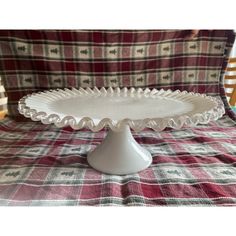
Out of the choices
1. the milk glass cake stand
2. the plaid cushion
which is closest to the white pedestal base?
the milk glass cake stand

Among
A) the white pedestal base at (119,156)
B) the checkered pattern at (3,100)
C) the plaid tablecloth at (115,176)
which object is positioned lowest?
the plaid tablecloth at (115,176)

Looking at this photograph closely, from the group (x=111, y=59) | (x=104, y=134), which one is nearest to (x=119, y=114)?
(x=104, y=134)

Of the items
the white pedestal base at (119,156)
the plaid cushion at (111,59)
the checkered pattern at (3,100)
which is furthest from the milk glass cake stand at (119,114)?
the checkered pattern at (3,100)

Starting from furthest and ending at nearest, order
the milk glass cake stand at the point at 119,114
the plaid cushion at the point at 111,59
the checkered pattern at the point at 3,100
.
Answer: the checkered pattern at the point at 3,100 → the plaid cushion at the point at 111,59 → the milk glass cake stand at the point at 119,114

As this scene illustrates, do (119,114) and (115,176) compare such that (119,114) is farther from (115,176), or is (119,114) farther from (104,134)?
(104,134)

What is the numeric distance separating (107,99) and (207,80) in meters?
0.61

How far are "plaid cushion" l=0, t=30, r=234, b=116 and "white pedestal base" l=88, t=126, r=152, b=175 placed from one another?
0.42 meters

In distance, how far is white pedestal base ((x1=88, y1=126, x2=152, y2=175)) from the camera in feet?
2.29

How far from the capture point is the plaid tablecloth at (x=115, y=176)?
57 centimetres

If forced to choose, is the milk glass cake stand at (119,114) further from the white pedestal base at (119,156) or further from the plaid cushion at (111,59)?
the plaid cushion at (111,59)

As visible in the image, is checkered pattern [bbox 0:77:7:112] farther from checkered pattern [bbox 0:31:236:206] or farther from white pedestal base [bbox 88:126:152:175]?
white pedestal base [bbox 88:126:152:175]

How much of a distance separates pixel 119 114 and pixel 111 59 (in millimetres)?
591

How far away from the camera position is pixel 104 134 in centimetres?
100
